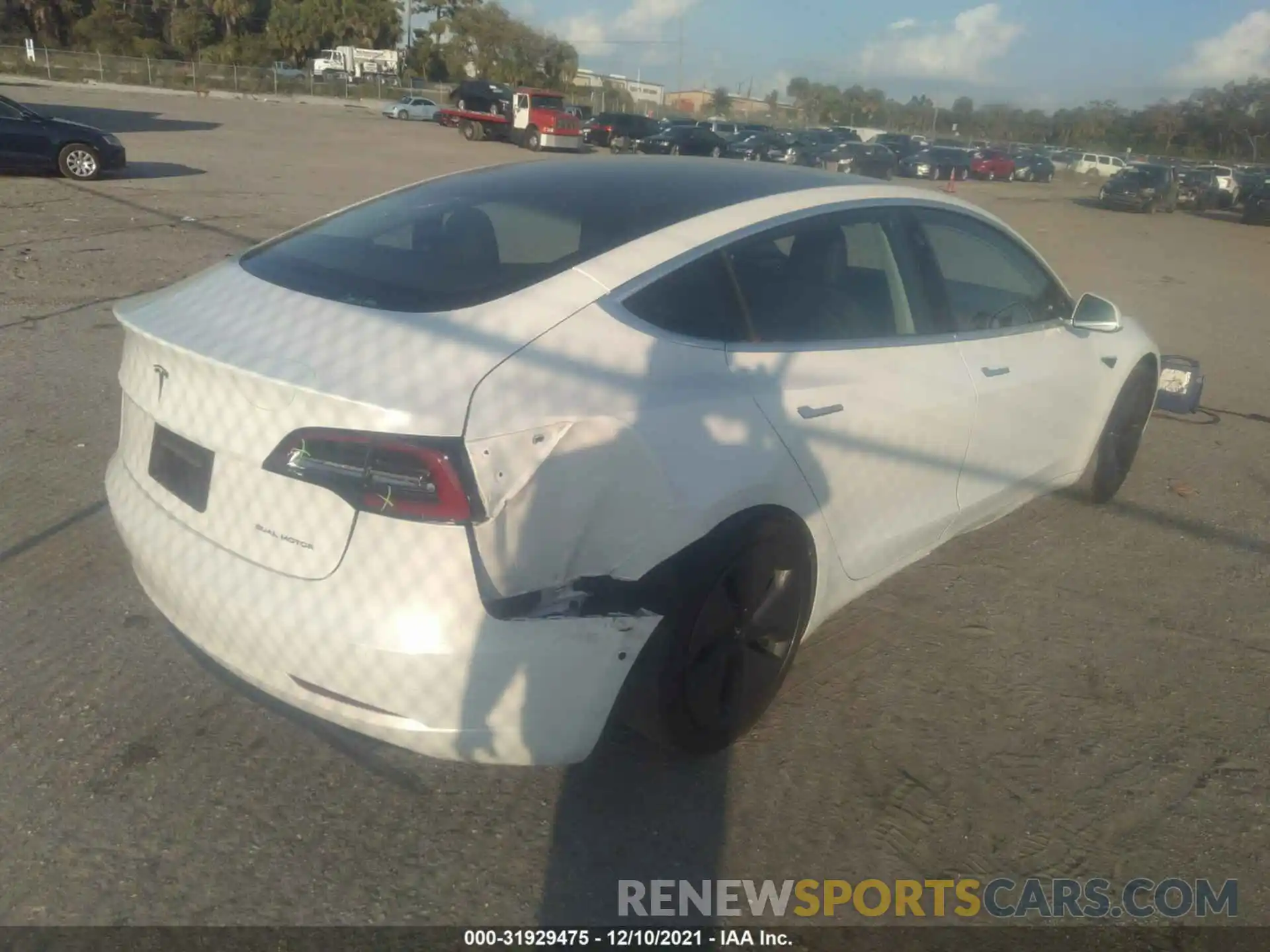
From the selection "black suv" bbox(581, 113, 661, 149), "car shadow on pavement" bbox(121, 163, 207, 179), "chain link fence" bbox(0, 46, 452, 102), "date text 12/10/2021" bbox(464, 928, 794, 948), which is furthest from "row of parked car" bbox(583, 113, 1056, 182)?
"chain link fence" bbox(0, 46, 452, 102)

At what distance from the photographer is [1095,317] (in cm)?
452

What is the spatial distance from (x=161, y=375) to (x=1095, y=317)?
3.69 metres

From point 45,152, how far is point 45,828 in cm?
1665

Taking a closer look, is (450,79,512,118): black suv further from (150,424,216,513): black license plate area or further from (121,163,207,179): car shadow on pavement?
(150,424,216,513): black license plate area

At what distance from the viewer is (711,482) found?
9.08 feet

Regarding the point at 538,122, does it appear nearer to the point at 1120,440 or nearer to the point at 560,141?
the point at 560,141

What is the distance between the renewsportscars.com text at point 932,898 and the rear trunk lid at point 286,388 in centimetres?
119

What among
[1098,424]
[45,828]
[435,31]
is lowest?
[45,828]

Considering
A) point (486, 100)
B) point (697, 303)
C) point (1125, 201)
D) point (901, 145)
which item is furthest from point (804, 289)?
point (901, 145)

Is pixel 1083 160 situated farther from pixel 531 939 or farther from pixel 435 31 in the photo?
pixel 531 939

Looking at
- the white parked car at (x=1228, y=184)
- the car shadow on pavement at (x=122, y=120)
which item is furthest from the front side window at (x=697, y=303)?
the white parked car at (x=1228, y=184)

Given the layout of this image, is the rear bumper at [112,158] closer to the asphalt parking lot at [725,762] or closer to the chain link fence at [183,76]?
the asphalt parking lot at [725,762]

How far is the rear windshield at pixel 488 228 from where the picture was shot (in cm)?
282

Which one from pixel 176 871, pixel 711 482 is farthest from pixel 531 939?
pixel 711 482
